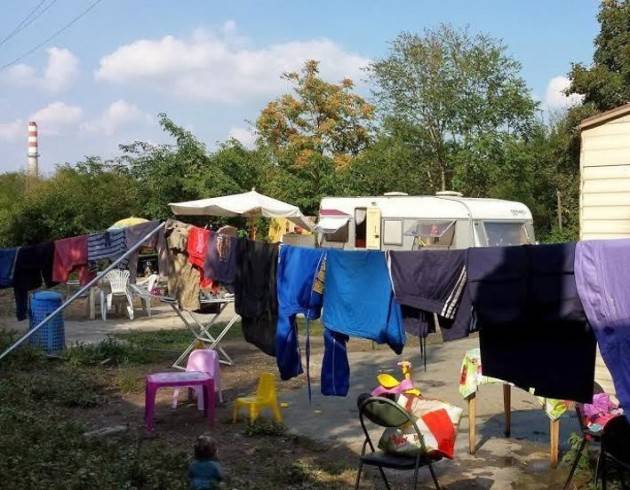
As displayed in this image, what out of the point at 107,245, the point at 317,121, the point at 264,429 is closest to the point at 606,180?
the point at 264,429

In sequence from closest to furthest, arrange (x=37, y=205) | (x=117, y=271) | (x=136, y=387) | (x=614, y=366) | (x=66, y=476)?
(x=614, y=366)
(x=66, y=476)
(x=136, y=387)
(x=117, y=271)
(x=37, y=205)

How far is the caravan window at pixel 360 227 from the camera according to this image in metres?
16.7

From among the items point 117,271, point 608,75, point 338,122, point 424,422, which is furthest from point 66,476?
point 338,122

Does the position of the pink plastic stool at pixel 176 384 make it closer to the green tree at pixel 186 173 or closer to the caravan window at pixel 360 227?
the caravan window at pixel 360 227

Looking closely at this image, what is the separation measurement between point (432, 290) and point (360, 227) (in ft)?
38.5

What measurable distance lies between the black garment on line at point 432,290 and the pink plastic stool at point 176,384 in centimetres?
278

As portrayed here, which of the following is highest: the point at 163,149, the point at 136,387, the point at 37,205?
the point at 163,149

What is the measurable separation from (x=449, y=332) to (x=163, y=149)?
1939cm

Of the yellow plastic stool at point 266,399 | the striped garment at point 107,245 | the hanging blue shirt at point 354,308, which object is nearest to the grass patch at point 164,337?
the striped garment at point 107,245

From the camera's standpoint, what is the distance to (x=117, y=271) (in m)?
14.7

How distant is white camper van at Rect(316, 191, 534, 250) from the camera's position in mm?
15641

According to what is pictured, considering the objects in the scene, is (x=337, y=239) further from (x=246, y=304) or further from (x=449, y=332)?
(x=449, y=332)

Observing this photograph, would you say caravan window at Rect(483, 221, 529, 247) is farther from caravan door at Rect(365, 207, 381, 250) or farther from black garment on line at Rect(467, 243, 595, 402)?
black garment on line at Rect(467, 243, 595, 402)

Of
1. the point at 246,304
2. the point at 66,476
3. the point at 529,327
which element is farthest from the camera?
the point at 246,304
